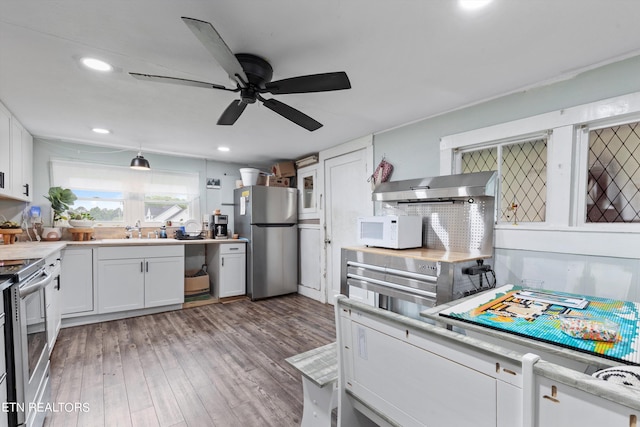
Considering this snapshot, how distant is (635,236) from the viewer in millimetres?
1766

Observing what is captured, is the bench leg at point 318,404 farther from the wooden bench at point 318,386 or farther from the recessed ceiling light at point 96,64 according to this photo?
the recessed ceiling light at point 96,64

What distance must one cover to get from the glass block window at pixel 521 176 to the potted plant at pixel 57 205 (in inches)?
181

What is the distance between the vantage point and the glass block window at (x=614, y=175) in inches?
74.0

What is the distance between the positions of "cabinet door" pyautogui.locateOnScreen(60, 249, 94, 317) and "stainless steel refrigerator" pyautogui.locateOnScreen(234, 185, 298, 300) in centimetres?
189

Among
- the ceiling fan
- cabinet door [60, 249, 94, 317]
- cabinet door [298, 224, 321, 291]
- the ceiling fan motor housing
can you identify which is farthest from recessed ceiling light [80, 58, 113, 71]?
cabinet door [298, 224, 321, 291]

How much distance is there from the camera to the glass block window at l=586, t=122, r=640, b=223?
A: 188cm

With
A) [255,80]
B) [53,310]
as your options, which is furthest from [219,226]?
[255,80]

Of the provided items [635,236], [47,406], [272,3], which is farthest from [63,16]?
[635,236]

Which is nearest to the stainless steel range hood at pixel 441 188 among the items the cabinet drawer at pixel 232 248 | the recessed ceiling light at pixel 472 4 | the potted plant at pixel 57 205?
the recessed ceiling light at pixel 472 4

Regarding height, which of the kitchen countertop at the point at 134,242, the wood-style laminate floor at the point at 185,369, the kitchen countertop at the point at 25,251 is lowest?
the wood-style laminate floor at the point at 185,369

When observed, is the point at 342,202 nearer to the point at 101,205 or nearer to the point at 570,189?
the point at 570,189

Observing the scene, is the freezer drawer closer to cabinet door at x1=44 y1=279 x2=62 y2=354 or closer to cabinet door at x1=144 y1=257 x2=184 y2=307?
cabinet door at x1=144 y1=257 x2=184 y2=307

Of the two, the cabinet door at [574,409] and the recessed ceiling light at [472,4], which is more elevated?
the recessed ceiling light at [472,4]

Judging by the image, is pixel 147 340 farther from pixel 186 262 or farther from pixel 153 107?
pixel 153 107
